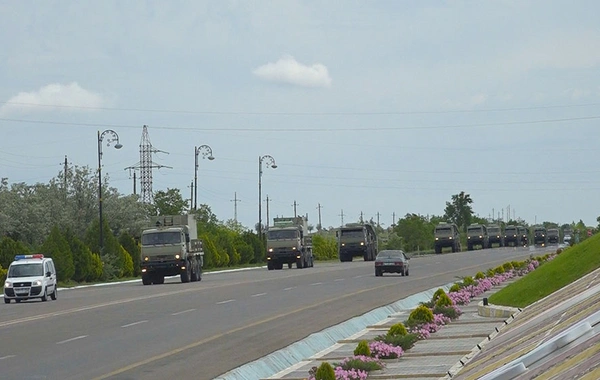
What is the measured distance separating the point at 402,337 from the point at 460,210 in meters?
159

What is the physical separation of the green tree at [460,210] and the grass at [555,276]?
149627 mm

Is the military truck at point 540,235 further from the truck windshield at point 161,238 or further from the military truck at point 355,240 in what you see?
the truck windshield at point 161,238

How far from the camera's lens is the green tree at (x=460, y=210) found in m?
177

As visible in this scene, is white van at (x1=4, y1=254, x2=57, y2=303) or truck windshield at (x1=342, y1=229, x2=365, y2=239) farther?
truck windshield at (x1=342, y1=229, x2=365, y2=239)

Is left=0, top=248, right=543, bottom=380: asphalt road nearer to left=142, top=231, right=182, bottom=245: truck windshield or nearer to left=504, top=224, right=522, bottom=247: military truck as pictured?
left=142, top=231, right=182, bottom=245: truck windshield

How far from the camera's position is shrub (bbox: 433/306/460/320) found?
2726 centimetres

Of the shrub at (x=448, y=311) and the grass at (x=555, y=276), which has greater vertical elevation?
the grass at (x=555, y=276)

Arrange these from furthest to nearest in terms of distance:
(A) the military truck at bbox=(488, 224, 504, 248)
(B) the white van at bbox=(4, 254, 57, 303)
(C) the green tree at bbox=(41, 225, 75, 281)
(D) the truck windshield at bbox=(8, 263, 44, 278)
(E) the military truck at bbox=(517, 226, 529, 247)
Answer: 1. (E) the military truck at bbox=(517, 226, 529, 247)
2. (A) the military truck at bbox=(488, 224, 504, 248)
3. (C) the green tree at bbox=(41, 225, 75, 281)
4. (D) the truck windshield at bbox=(8, 263, 44, 278)
5. (B) the white van at bbox=(4, 254, 57, 303)

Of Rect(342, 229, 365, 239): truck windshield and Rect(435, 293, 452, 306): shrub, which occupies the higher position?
Rect(342, 229, 365, 239): truck windshield

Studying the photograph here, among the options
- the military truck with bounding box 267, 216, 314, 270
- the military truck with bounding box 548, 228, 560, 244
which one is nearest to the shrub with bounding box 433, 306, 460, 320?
the military truck with bounding box 267, 216, 314, 270

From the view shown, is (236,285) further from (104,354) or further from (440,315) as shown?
(104,354)

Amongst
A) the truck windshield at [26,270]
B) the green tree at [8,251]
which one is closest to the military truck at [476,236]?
the green tree at [8,251]

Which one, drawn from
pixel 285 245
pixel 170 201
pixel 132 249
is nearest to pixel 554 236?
pixel 170 201

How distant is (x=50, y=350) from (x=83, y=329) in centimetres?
520
